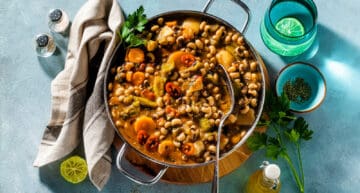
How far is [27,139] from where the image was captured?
105 inches

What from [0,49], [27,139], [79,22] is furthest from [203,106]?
[0,49]

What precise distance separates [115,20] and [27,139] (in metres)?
0.69

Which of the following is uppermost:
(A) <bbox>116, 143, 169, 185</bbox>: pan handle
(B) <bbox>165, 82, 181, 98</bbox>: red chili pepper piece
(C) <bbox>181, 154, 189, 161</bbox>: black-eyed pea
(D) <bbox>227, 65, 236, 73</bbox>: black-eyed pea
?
(D) <bbox>227, 65, 236, 73</bbox>: black-eyed pea

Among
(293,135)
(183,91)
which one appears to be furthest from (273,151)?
(183,91)

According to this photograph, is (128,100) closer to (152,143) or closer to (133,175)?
(152,143)

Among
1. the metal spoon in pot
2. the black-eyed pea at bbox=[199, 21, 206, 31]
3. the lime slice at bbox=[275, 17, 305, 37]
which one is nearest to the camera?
the metal spoon in pot

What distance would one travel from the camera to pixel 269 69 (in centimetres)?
266

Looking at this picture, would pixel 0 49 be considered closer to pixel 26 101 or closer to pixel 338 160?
pixel 26 101

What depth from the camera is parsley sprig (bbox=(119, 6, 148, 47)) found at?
2414 millimetres

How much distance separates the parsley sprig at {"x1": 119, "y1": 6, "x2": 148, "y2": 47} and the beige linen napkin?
0.07 metres

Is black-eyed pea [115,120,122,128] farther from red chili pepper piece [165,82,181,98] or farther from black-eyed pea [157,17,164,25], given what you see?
black-eyed pea [157,17,164,25]

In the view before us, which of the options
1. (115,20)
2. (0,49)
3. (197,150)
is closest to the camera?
(197,150)

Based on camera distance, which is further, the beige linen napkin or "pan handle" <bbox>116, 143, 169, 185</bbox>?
the beige linen napkin

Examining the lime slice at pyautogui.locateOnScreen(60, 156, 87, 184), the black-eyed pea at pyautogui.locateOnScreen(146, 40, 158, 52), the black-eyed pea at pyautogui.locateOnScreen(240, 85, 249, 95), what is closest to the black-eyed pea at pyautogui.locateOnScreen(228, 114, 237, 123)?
the black-eyed pea at pyautogui.locateOnScreen(240, 85, 249, 95)
